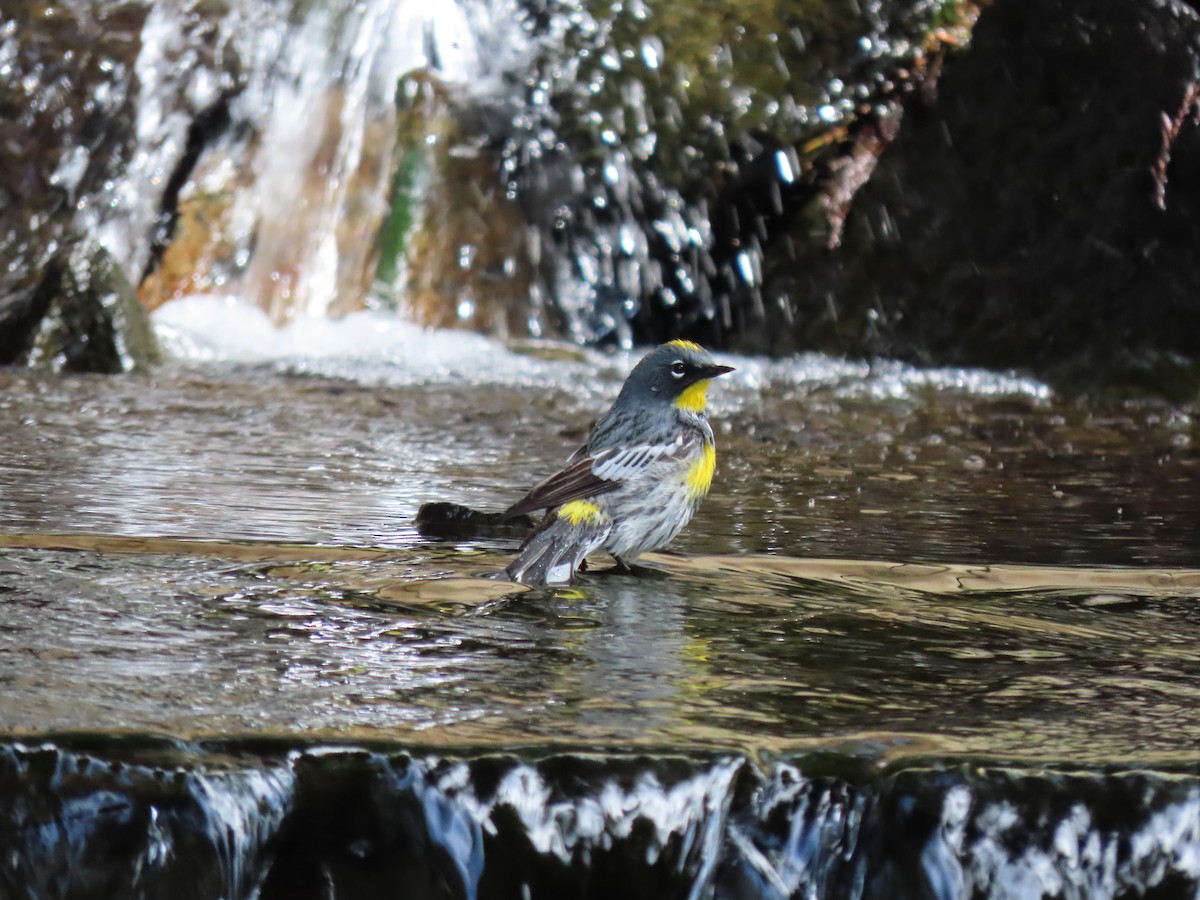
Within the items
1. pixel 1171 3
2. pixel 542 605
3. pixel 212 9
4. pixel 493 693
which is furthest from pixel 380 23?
pixel 493 693

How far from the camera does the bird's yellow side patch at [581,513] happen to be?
395cm

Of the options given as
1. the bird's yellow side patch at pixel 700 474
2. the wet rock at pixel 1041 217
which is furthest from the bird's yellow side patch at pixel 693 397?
the wet rock at pixel 1041 217

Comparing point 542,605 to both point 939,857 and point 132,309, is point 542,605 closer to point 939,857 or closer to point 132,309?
point 939,857

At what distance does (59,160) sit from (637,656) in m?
8.53

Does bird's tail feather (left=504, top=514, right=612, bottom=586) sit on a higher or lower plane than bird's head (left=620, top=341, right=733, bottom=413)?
lower

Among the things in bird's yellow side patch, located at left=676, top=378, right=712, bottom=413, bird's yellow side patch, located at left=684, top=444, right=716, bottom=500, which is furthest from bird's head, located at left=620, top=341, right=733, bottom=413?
bird's yellow side patch, located at left=684, top=444, right=716, bottom=500

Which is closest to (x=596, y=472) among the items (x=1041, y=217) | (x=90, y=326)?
(x=90, y=326)

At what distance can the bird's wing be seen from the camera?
12.8 ft

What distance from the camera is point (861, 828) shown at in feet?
7.86

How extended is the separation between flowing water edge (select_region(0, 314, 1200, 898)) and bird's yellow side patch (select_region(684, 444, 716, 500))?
0.62ft

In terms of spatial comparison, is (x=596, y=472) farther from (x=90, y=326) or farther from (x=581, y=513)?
(x=90, y=326)

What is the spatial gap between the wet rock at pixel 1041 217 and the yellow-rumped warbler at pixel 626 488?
5.74 m

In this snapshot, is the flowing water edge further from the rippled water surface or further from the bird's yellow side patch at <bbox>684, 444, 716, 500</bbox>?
the bird's yellow side patch at <bbox>684, 444, 716, 500</bbox>

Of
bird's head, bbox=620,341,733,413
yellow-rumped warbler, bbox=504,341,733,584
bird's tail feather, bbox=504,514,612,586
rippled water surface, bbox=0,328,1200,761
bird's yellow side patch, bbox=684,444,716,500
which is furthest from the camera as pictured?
bird's head, bbox=620,341,733,413
